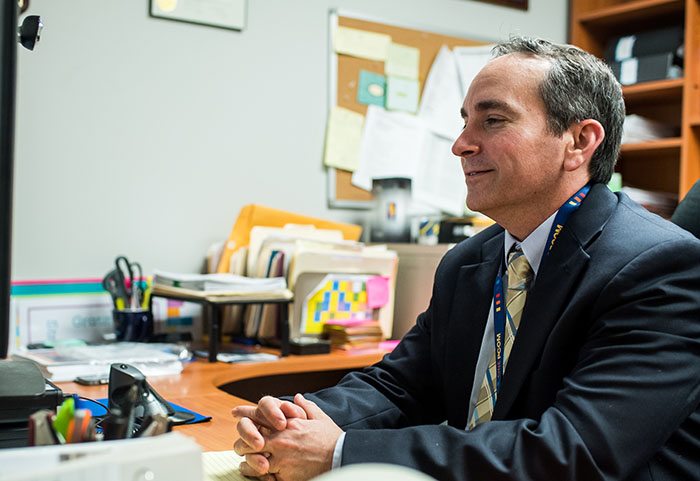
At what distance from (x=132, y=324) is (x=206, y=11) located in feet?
3.33

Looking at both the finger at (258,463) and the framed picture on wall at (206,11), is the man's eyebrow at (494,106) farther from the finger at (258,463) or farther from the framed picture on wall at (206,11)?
the framed picture on wall at (206,11)

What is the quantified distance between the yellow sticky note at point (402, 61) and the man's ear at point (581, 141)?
1.46 metres

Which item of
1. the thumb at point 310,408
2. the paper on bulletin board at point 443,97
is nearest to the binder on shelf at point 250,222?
the paper on bulletin board at point 443,97

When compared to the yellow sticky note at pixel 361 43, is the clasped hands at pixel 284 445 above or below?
below

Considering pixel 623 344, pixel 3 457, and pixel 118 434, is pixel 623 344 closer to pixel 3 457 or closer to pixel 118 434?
pixel 118 434

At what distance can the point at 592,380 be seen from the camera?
0.96m

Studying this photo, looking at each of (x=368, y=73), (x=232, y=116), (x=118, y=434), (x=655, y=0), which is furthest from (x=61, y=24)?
(x=655, y=0)

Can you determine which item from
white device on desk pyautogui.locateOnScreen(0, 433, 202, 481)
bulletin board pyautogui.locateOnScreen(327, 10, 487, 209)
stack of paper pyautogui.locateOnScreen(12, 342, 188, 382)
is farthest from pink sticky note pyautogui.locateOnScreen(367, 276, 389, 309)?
white device on desk pyautogui.locateOnScreen(0, 433, 202, 481)

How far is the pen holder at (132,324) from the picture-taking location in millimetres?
1959

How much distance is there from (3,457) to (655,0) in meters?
2.90

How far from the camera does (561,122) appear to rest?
125 centimetres

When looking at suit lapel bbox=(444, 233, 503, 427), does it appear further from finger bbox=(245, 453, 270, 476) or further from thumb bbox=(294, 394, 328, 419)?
finger bbox=(245, 453, 270, 476)

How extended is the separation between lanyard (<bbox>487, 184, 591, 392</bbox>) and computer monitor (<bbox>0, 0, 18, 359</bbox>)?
0.75m

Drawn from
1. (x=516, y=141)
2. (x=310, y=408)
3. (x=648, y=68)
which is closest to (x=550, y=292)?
(x=516, y=141)
